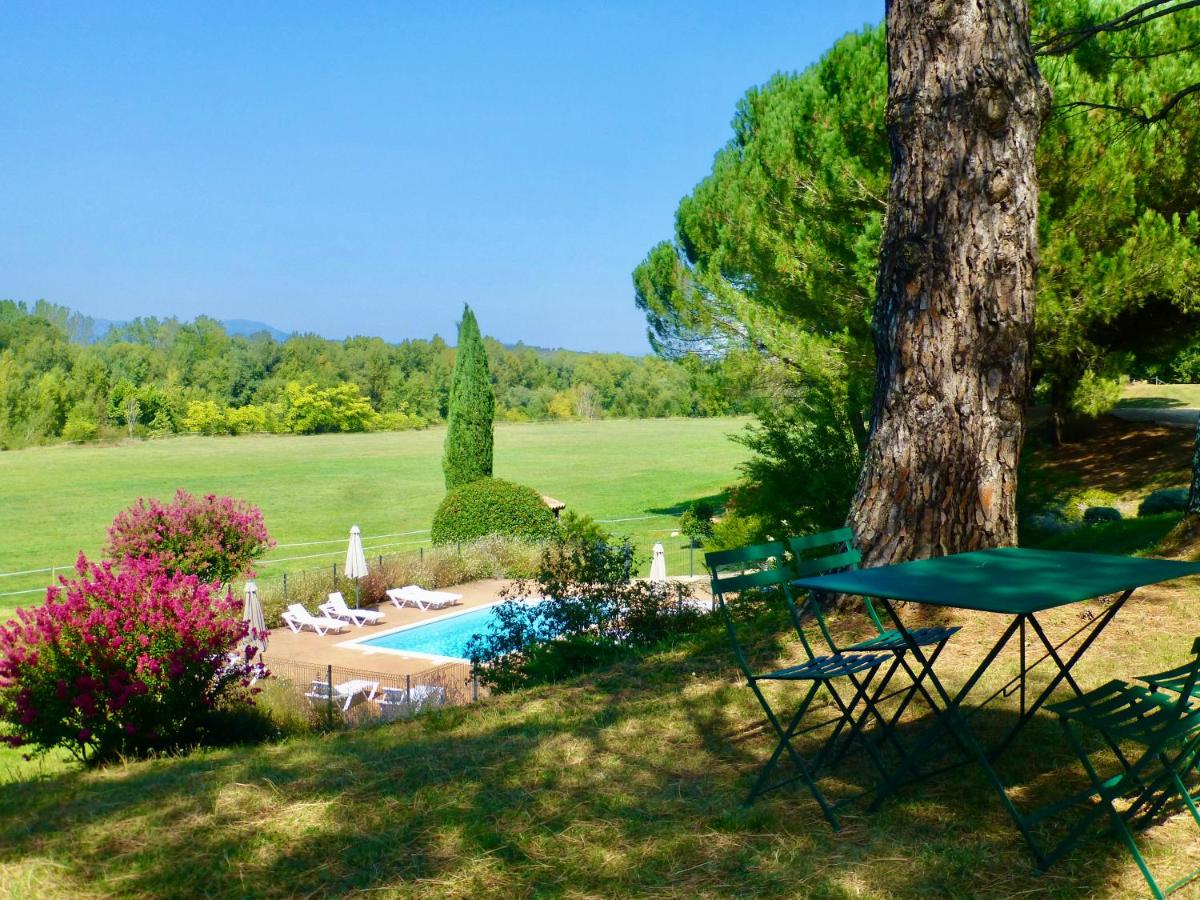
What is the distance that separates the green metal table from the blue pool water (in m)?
11.1

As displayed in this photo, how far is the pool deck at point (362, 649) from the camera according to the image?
13.1m

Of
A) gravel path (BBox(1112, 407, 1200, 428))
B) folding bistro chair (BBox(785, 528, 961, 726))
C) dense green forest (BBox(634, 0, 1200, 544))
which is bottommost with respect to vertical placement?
folding bistro chair (BBox(785, 528, 961, 726))

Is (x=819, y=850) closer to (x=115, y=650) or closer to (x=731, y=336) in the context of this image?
(x=115, y=650)

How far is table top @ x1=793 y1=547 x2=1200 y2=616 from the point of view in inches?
112

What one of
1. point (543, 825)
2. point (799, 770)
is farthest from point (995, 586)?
point (543, 825)

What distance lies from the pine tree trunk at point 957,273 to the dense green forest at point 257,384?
52392 millimetres

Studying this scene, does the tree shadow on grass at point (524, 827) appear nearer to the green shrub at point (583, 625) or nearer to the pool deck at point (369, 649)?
the green shrub at point (583, 625)

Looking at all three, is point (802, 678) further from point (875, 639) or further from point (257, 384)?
point (257, 384)

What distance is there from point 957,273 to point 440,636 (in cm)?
1122

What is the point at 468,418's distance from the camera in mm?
25531

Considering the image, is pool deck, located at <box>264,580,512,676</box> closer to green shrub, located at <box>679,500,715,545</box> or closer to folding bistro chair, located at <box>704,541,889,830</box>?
folding bistro chair, located at <box>704,541,889,830</box>

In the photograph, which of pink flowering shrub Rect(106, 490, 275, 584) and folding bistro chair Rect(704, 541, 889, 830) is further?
pink flowering shrub Rect(106, 490, 275, 584)

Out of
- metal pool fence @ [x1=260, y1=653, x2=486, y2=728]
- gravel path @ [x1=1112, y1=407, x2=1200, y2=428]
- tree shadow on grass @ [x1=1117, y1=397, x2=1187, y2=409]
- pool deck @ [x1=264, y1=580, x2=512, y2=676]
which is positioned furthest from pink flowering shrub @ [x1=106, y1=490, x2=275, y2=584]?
tree shadow on grass @ [x1=1117, y1=397, x2=1187, y2=409]

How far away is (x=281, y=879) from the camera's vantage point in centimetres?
311
